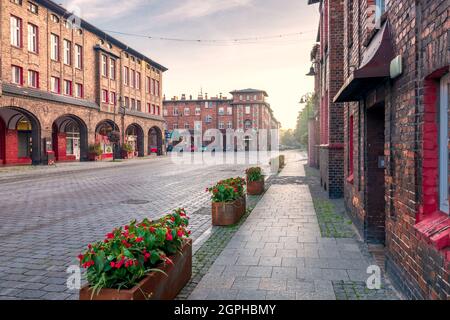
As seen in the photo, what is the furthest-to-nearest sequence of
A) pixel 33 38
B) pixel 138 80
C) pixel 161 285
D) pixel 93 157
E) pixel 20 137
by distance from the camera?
pixel 138 80, pixel 93 157, pixel 20 137, pixel 33 38, pixel 161 285

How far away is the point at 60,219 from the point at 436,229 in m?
7.74

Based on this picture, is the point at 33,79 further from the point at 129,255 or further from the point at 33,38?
the point at 129,255

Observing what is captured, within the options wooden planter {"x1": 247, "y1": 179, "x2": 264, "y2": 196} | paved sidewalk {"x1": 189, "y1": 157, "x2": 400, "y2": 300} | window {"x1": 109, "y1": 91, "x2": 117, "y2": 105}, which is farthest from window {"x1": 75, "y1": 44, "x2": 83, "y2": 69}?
paved sidewalk {"x1": 189, "y1": 157, "x2": 400, "y2": 300}

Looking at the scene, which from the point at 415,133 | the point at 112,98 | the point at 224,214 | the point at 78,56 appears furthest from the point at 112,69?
the point at 415,133

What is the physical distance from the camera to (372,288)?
13.7 feet

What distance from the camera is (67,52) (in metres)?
31.5

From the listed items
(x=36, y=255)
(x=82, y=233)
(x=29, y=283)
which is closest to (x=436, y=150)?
(x=29, y=283)

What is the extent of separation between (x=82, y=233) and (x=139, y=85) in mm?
40761

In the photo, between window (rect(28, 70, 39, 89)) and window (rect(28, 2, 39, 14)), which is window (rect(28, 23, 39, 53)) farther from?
window (rect(28, 70, 39, 89))

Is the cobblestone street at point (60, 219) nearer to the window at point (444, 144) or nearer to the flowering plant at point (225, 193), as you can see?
the flowering plant at point (225, 193)

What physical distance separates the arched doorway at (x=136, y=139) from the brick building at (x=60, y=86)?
0.13 metres

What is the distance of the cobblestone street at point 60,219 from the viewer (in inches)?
180

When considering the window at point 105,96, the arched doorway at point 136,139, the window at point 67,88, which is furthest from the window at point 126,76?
the window at point 67,88

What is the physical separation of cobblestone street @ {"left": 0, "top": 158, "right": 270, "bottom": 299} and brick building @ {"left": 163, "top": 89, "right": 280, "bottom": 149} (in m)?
63.5
